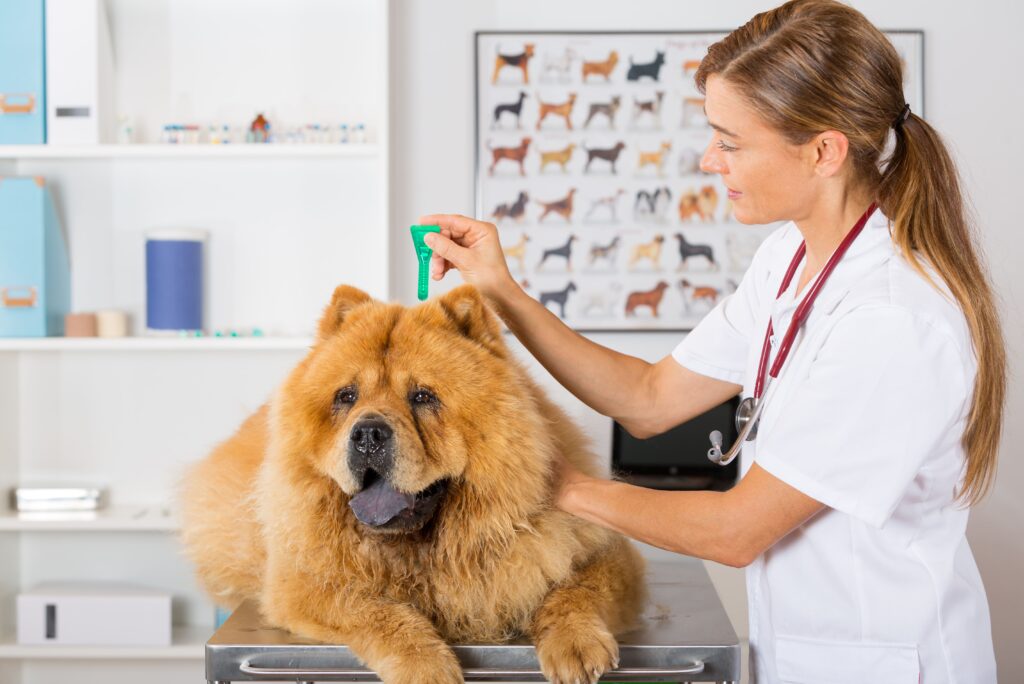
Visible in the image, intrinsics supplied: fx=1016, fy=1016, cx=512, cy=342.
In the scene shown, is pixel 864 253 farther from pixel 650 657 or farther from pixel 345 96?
pixel 345 96

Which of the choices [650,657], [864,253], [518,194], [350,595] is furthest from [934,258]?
[518,194]

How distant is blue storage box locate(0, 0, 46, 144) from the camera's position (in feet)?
9.57

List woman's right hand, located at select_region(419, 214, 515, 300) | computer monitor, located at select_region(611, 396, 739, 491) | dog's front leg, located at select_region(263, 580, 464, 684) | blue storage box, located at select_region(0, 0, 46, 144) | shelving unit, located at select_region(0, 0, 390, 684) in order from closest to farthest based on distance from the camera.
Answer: dog's front leg, located at select_region(263, 580, 464, 684)
woman's right hand, located at select_region(419, 214, 515, 300)
blue storage box, located at select_region(0, 0, 46, 144)
computer monitor, located at select_region(611, 396, 739, 491)
shelving unit, located at select_region(0, 0, 390, 684)

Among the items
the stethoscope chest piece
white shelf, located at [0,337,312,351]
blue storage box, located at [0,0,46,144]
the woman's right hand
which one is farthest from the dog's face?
blue storage box, located at [0,0,46,144]

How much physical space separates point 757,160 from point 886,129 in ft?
0.59

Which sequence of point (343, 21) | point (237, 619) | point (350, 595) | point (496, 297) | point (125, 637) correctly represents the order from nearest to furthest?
point (350, 595), point (237, 619), point (496, 297), point (125, 637), point (343, 21)

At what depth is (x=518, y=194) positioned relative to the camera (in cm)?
329

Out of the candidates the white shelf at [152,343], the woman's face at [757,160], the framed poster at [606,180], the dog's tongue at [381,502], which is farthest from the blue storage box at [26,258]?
the woman's face at [757,160]

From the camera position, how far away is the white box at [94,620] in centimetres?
299

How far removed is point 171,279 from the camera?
302 centimetres

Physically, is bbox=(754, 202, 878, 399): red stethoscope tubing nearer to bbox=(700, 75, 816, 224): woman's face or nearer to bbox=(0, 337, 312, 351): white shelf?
bbox=(700, 75, 816, 224): woman's face

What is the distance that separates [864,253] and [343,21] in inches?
87.7

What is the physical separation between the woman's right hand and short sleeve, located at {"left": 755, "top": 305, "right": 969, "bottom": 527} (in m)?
0.59

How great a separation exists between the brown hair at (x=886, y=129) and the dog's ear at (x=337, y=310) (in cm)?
63
